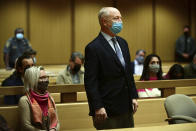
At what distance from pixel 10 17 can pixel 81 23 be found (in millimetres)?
2297

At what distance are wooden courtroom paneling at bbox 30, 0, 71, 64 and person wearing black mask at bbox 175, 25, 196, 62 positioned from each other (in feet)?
12.1

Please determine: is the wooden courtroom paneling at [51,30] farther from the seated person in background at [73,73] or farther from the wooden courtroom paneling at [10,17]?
the seated person in background at [73,73]

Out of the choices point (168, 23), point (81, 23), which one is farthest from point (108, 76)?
point (168, 23)

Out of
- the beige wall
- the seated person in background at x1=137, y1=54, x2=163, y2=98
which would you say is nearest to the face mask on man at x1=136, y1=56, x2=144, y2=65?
the beige wall

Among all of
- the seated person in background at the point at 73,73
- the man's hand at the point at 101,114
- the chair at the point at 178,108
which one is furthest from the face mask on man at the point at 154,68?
the man's hand at the point at 101,114

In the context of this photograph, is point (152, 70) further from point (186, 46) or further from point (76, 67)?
point (186, 46)

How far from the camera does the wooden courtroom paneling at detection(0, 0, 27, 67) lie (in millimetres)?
10906

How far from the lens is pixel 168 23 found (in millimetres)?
12516

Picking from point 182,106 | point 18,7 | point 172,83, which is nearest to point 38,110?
point 182,106

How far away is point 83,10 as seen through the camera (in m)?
11.7

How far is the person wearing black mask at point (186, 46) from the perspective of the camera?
11727 millimetres

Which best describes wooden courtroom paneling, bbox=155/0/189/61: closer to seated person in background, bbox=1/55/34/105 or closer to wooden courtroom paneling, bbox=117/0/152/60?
wooden courtroom paneling, bbox=117/0/152/60

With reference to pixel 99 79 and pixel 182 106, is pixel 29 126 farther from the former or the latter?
pixel 182 106

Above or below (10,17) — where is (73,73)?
below
